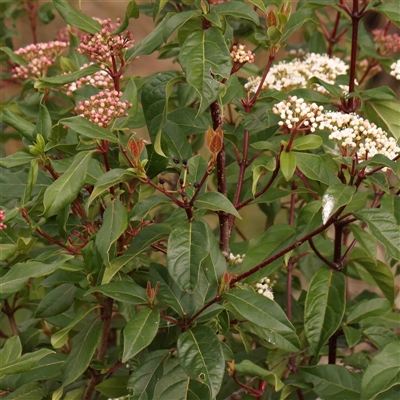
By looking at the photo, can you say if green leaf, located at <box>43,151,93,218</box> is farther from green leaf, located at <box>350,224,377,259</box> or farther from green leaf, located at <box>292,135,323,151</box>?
green leaf, located at <box>350,224,377,259</box>

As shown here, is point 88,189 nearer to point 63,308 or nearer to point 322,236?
point 63,308

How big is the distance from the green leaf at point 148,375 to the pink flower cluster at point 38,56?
2.17 feet

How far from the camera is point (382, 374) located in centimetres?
92

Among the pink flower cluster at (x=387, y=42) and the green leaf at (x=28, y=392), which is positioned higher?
the pink flower cluster at (x=387, y=42)

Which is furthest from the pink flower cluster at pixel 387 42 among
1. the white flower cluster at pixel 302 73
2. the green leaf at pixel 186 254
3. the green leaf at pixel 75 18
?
the green leaf at pixel 186 254

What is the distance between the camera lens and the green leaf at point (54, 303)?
1082 millimetres

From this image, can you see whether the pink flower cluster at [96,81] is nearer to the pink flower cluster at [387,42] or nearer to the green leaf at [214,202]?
the green leaf at [214,202]

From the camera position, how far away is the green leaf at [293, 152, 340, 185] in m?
0.96

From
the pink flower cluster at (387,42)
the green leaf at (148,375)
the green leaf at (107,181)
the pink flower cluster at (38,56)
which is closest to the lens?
the green leaf at (107,181)

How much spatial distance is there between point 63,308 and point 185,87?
46 centimetres

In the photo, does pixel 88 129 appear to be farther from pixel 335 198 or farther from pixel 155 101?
pixel 335 198

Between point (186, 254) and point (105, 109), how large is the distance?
25cm

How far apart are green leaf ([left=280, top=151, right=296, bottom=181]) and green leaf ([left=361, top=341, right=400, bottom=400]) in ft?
0.98

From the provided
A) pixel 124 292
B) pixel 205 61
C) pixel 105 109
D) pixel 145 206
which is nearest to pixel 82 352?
pixel 124 292
